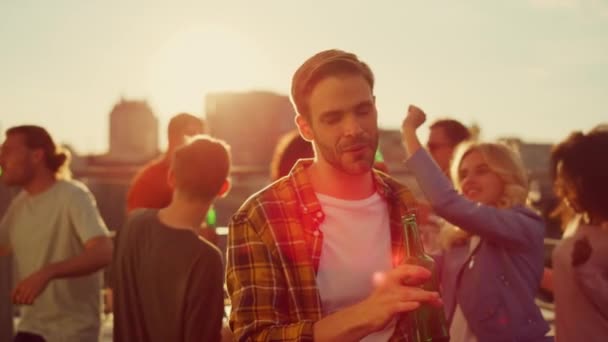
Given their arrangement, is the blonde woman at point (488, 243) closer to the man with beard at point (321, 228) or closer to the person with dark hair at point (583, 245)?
the person with dark hair at point (583, 245)

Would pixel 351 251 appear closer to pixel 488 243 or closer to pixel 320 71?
pixel 320 71

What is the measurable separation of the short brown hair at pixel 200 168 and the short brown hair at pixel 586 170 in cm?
156

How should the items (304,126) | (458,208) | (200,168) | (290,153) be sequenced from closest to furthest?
1. (304,126)
2. (458,208)
3. (200,168)
4. (290,153)

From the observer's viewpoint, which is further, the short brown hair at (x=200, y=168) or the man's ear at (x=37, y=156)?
the man's ear at (x=37, y=156)

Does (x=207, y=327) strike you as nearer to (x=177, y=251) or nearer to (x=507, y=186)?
(x=177, y=251)

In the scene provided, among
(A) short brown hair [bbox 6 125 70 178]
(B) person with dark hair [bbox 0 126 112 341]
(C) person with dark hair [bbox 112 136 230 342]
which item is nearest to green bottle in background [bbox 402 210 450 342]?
(C) person with dark hair [bbox 112 136 230 342]

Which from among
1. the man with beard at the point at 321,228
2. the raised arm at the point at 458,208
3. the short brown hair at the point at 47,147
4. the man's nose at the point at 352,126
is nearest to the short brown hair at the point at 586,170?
the raised arm at the point at 458,208

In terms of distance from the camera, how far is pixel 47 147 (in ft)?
14.4

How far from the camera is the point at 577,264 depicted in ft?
8.91

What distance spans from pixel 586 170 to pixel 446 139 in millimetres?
2189

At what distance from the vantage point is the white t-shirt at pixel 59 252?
156 inches

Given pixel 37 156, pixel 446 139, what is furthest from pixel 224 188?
pixel 446 139

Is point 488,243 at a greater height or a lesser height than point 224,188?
lesser

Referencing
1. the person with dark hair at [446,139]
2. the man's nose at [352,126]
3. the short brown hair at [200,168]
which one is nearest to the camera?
the man's nose at [352,126]
